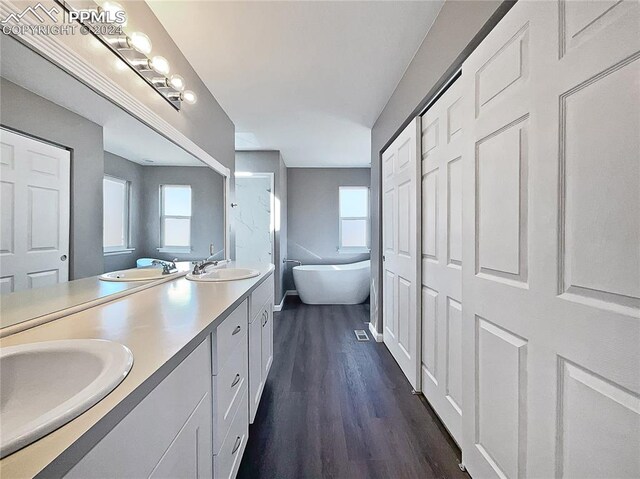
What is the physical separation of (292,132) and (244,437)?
9.74ft

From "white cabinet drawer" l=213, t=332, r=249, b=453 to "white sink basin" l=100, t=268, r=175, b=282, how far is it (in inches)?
25.1

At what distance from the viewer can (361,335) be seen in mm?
3105

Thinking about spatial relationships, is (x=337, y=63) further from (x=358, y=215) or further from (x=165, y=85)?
(x=358, y=215)

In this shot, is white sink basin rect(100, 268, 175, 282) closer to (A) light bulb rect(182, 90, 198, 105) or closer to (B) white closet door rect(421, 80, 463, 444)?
(A) light bulb rect(182, 90, 198, 105)

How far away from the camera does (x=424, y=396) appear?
6.29 ft

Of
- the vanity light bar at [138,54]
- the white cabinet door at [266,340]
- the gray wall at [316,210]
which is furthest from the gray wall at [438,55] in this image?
the gray wall at [316,210]

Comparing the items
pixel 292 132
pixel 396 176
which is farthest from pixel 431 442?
pixel 292 132

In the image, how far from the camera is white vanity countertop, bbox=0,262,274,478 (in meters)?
0.37

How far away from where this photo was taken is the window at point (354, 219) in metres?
5.19

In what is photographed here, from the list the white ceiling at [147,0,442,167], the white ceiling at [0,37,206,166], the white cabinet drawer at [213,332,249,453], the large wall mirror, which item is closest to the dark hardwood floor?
the white cabinet drawer at [213,332,249,453]

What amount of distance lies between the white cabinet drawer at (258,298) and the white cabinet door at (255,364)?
1.6 inches

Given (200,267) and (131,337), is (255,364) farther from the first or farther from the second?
(131,337)

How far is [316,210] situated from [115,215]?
4020mm

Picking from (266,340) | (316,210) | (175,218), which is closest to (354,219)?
(316,210)
